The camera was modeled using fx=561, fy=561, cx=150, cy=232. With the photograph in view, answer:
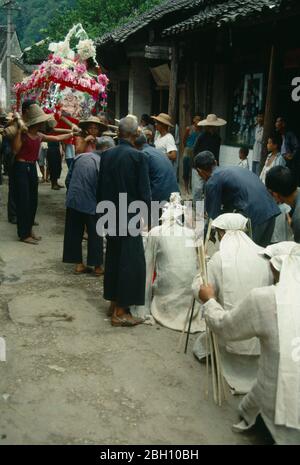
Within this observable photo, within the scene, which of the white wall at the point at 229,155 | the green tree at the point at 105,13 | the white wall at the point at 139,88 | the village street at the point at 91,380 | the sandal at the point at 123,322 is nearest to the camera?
the village street at the point at 91,380

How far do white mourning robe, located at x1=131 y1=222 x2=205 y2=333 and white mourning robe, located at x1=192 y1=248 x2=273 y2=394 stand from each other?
3.27 ft

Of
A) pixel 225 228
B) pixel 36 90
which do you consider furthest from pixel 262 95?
pixel 225 228

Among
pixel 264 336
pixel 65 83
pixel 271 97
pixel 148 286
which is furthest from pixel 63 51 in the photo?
pixel 264 336

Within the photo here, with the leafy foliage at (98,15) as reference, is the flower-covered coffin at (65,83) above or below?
below

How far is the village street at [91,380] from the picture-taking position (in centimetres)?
331

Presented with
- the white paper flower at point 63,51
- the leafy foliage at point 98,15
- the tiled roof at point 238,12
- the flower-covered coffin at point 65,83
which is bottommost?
the flower-covered coffin at point 65,83

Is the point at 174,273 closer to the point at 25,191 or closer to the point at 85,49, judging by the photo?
the point at 25,191

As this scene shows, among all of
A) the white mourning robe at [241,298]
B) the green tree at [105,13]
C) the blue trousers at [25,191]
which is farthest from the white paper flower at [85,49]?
the green tree at [105,13]

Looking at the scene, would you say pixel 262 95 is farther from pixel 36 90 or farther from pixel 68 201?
pixel 68 201

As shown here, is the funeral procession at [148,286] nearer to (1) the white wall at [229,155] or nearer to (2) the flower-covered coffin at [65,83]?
(2) the flower-covered coffin at [65,83]

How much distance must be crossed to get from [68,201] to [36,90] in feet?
10.3

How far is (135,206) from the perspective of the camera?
4949 mm

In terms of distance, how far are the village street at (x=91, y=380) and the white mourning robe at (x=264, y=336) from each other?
269 mm

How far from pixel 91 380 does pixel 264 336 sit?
1.47m
